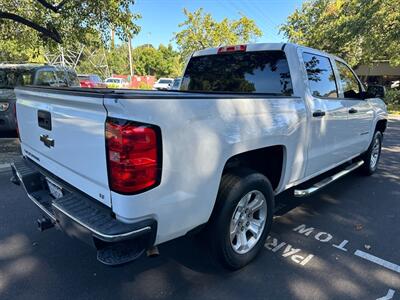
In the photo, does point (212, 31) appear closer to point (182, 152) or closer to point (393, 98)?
point (393, 98)

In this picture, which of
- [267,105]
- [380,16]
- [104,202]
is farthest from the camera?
[380,16]

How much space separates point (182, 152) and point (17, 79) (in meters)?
7.54

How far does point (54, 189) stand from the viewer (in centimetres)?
274

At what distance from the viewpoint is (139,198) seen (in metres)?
1.98

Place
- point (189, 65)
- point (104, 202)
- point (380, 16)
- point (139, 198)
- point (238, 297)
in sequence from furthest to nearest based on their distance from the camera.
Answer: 1. point (380, 16)
2. point (189, 65)
3. point (238, 297)
4. point (104, 202)
5. point (139, 198)

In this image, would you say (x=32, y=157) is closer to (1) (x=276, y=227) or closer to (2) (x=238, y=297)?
(2) (x=238, y=297)

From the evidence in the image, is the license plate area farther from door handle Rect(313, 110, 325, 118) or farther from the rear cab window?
door handle Rect(313, 110, 325, 118)

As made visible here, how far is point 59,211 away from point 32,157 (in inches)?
47.5

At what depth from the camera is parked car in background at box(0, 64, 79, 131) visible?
735cm

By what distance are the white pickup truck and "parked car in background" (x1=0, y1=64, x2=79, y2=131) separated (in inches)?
189

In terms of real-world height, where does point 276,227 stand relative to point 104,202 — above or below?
below

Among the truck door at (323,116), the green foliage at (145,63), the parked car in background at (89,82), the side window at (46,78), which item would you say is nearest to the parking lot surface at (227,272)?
the truck door at (323,116)

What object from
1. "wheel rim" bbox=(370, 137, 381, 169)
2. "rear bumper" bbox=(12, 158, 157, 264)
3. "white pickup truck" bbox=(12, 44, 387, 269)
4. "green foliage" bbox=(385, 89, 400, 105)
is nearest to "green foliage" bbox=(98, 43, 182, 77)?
"green foliage" bbox=(385, 89, 400, 105)

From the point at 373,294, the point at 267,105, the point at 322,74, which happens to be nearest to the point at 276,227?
the point at 373,294
